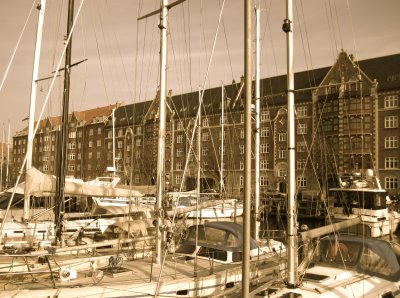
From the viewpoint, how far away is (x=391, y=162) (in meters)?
45.6

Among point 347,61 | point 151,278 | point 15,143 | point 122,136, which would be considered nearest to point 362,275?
point 151,278

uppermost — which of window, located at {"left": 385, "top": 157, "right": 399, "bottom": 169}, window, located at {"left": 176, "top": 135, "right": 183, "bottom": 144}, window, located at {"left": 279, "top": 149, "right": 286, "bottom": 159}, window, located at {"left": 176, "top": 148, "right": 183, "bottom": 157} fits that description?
window, located at {"left": 176, "top": 135, "right": 183, "bottom": 144}

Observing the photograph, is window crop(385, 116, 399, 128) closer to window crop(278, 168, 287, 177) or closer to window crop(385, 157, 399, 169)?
window crop(385, 157, 399, 169)

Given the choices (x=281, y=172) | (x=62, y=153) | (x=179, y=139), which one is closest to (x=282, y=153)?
(x=281, y=172)

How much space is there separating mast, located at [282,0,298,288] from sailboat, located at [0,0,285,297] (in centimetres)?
122

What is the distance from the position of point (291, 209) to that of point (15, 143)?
104 m

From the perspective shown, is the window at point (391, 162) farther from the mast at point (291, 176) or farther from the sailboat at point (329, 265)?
the mast at point (291, 176)

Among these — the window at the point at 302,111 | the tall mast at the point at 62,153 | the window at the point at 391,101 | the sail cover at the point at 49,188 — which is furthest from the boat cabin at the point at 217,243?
the window at the point at 302,111

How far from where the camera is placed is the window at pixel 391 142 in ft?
149

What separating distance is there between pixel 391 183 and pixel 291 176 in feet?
141

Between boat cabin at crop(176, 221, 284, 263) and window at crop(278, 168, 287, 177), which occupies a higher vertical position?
window at crop(278, 168, 287, 177)

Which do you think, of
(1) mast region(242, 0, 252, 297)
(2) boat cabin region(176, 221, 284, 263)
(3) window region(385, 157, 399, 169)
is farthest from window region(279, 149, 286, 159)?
(1) mast region(242, 0, 252, 297)

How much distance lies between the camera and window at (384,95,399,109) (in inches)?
1805

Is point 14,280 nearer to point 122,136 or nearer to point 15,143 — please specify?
point 122,136
